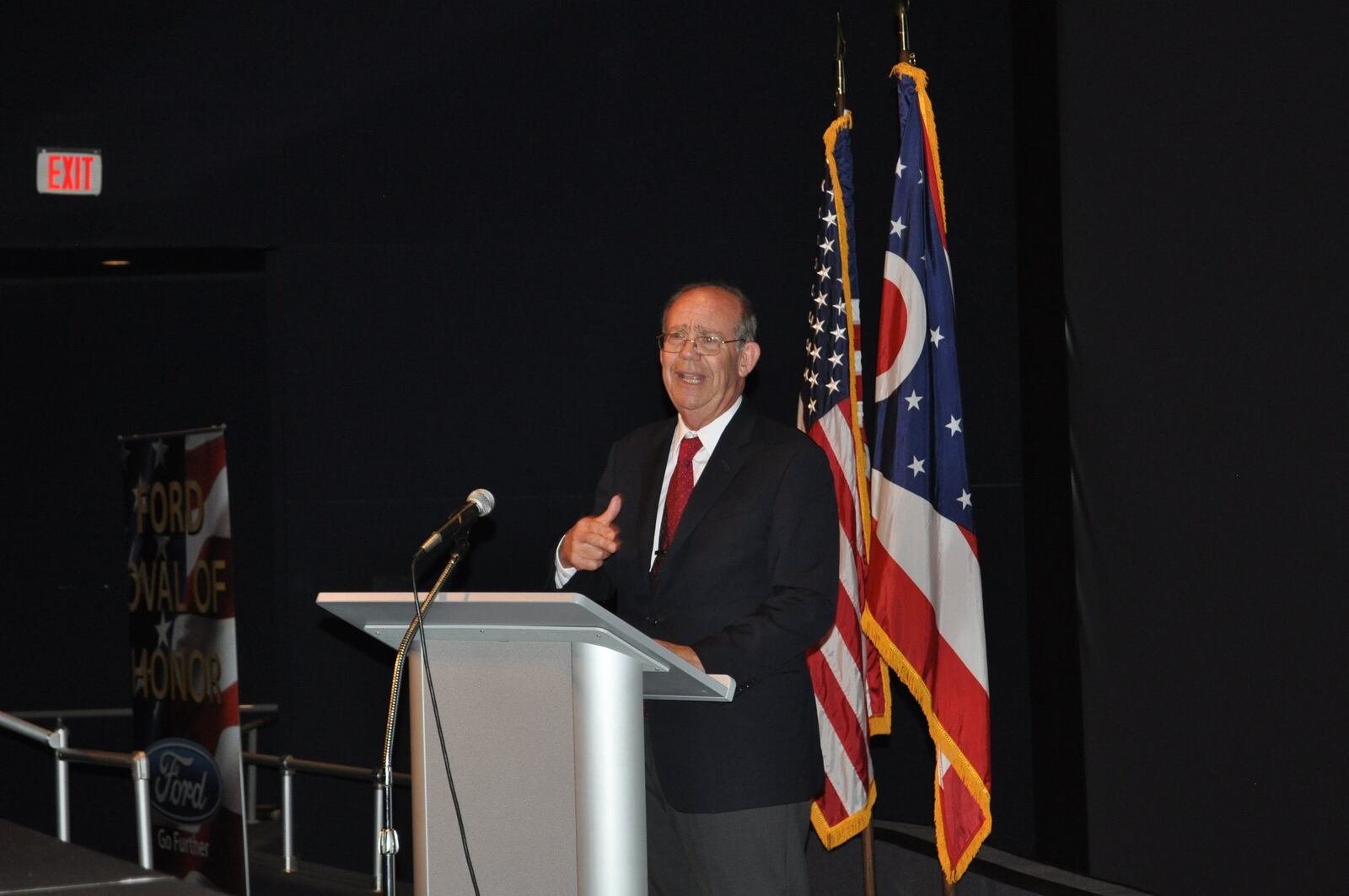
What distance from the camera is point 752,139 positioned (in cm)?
502

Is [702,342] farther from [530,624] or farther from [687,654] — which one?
[530,624]

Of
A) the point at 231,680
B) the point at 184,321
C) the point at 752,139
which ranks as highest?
the point at 752,139

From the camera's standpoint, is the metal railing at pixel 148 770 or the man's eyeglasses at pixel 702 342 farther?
the metal railing at pixel 148 770

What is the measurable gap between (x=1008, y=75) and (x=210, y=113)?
9.77ft

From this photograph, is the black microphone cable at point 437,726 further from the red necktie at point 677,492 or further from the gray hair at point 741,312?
the gray hair at point 741,312

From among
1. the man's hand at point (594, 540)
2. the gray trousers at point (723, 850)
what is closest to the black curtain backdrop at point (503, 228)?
the gray trousers at point (723, 850)

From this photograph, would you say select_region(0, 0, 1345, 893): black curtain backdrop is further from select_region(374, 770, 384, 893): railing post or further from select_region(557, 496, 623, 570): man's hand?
select_region(557, 496, 623, 570): man's hand

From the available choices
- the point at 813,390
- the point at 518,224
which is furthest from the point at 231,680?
the point at 813,390

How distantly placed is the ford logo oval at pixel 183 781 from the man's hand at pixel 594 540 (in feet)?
10.2

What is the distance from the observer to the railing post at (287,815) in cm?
468

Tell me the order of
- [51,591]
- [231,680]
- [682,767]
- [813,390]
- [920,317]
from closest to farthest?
[682,767], [920,317], [813,390], [231,680], [51,591]

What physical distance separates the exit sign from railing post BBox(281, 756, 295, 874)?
7.26 ft

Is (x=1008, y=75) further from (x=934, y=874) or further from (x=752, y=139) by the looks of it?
(x=934, y=874)

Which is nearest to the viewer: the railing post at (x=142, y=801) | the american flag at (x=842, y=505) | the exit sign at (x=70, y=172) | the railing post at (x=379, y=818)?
the railing post at (x=142, y=801)
